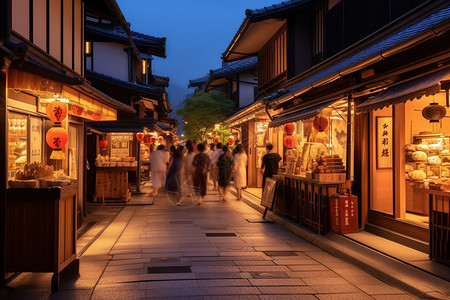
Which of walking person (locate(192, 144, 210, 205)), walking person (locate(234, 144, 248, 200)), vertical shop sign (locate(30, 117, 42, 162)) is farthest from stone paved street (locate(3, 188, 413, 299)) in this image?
walking person (locate(234, 144, 248, 200))

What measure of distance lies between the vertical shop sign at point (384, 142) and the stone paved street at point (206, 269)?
8.63 feet

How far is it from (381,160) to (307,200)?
2.32m

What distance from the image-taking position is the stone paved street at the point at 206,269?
6570 millimetres

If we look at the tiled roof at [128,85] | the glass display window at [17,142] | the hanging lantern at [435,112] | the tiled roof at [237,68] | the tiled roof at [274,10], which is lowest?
the glass display window at [17,142]

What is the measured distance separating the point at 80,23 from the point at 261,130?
12.0m

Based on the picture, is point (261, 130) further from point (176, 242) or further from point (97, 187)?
point (176, 242)

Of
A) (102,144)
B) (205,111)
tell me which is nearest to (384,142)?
(102,144)

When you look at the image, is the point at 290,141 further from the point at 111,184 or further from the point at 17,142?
the point at 17,142

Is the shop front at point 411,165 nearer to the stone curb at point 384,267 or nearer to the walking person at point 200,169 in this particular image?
the stone curb at point 384,267

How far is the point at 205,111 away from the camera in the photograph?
39406 mm

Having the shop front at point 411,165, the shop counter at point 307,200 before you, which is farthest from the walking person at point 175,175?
the shop front at point 411,165

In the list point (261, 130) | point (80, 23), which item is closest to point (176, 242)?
point (80, 23)

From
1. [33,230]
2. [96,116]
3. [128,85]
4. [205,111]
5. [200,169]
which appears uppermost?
[205,111]

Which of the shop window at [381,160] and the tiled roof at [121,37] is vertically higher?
the tiled roof at [121,37]
